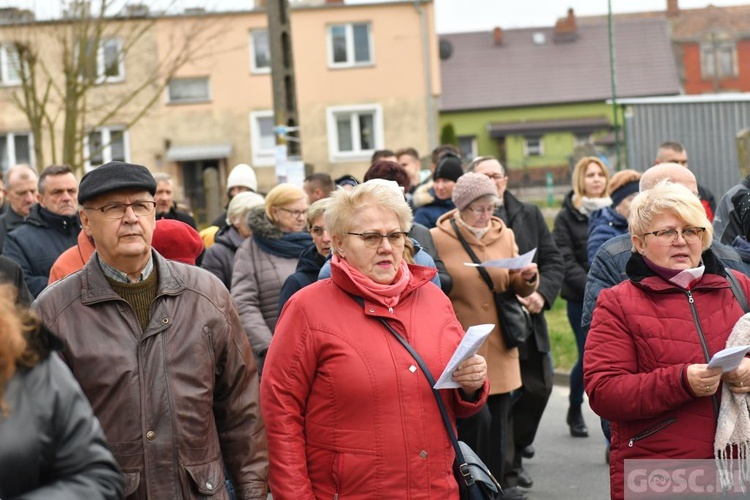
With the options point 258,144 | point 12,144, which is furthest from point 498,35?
point 12,144

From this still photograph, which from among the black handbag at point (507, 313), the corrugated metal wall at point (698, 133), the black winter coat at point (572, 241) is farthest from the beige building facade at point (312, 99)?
the black handbag at point (507, 313)

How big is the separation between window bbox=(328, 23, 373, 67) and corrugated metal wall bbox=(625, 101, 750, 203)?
Answer: 1043 inches

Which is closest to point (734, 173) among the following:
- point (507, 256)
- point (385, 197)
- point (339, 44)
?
point (507, 256)

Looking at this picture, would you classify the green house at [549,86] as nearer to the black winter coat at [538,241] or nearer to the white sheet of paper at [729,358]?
the black winter coat at [538,241]

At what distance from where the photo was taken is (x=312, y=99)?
144ft

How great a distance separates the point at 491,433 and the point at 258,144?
3715 centimetres

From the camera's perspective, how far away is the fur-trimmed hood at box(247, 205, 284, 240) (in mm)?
7621

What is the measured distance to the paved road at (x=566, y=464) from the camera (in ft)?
27.0

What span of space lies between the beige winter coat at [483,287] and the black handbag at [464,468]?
2.87 m

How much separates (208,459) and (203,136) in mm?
40395

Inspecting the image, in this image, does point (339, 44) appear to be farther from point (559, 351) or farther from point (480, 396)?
point (480, 396)

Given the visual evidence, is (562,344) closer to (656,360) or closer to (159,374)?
(656,360)

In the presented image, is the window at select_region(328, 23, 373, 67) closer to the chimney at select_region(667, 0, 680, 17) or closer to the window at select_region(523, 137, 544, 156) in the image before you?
the window at select_region(523, 137, 544, 156)

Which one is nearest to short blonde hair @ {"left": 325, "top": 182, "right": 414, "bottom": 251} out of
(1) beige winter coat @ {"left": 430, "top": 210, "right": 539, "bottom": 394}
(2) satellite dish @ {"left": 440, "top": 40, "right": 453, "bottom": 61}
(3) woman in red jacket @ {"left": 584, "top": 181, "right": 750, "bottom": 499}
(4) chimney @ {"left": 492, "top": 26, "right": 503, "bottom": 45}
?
(3) woman in red jacket @ {"left": 584, "top": 181, "right": 750, "bottom": 499}
